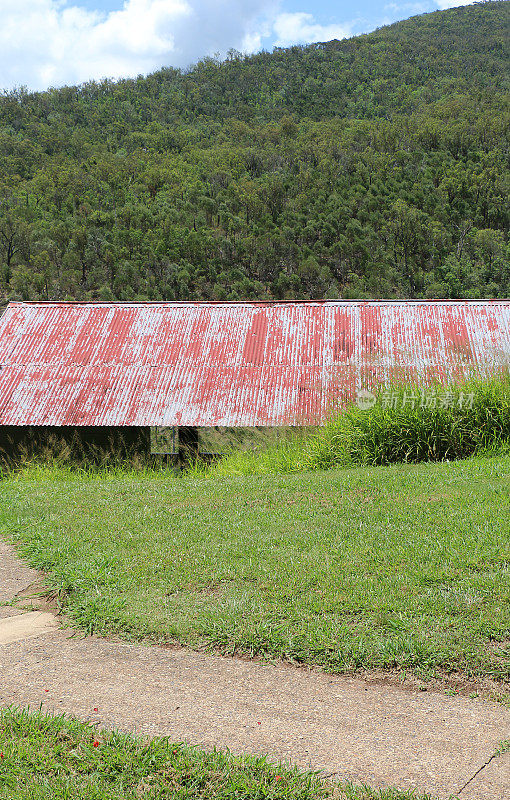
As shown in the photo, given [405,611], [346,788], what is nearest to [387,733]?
[346,788]

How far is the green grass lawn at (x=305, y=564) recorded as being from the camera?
142 inches

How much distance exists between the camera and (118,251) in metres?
52.3

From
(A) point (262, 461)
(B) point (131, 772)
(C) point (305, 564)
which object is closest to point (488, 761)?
(B) point (131, 772)

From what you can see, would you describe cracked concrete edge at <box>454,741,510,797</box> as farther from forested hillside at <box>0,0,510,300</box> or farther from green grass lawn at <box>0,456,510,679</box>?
forested hillside at <box>0,0,510,300</box>

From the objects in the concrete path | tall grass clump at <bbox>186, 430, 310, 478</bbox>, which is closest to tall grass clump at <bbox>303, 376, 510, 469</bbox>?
tall grass clump at <bbox>186, 430, 310, 478</bbox>

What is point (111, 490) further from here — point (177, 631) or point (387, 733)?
point (387, 733)

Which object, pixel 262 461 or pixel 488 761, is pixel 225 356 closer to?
pixel 262 461

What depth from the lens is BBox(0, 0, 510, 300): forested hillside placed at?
51000 millimetres

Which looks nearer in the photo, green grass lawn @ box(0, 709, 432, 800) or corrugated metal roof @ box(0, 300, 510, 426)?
green grass lawn @ box(0, 709, 432, 800)

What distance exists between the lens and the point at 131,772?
2.68m

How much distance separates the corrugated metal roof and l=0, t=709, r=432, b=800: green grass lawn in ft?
26.3

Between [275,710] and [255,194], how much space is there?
2435 inches

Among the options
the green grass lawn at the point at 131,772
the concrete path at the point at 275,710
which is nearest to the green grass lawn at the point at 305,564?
the concrete path at the point at 275,710

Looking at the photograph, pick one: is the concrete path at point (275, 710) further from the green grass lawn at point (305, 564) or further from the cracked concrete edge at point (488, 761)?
the green grass lawn at point (305, 564)
